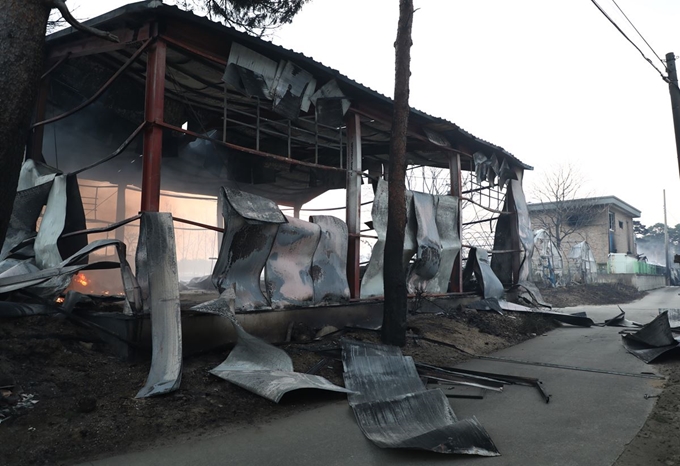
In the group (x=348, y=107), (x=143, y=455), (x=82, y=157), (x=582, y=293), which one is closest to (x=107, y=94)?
(x=82, y=157)

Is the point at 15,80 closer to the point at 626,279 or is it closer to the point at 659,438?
the point at 659,438

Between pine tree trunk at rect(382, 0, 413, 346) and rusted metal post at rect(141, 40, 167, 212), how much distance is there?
349 centimetres

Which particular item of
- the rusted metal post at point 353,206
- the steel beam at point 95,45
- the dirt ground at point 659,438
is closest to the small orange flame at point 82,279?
the steel beam at point 95,45

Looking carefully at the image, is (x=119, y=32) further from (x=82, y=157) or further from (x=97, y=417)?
(x=97, y=417)

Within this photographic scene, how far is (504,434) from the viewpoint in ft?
13.4

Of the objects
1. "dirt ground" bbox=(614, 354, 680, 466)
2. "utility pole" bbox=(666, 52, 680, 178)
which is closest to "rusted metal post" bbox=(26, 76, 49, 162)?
"dirt ground" bbox=(614, 354, 680, 466)

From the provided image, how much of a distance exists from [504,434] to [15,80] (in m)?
5.02

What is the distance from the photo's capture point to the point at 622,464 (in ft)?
11.1

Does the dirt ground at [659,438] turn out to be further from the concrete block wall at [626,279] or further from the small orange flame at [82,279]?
the concrete block wall at [626,279]

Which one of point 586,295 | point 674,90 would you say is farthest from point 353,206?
point 586,295

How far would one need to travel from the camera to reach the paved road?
3.53 metres

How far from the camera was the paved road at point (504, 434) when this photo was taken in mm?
3533

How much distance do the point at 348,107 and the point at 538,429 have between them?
22.0 ft

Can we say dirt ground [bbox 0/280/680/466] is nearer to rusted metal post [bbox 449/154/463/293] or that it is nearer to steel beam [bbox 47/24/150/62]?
steel beam [bbox 47/24/150/62]
